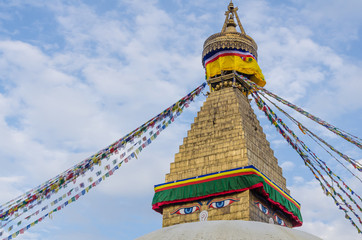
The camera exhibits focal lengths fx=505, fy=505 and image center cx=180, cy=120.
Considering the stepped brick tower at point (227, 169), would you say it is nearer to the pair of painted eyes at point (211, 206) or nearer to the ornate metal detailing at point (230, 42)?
the pair of painted eyes at point (211, 206)

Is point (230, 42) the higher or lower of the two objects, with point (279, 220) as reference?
higher

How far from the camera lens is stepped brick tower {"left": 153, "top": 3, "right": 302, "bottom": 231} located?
15.3m

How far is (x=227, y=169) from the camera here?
15859mm

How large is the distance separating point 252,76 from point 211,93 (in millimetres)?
1857

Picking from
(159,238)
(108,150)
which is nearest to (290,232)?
(159,238)

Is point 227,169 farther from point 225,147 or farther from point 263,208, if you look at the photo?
point 263,208

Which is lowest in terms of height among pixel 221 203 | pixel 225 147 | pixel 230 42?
pixel 221 203

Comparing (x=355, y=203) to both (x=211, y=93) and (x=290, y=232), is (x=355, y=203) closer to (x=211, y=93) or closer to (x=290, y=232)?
(x=290, y=232)

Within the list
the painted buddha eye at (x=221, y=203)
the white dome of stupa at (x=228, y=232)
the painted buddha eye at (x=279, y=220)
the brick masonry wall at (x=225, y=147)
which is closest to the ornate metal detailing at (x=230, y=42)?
the brick masonry wall at (x=225, y=147)

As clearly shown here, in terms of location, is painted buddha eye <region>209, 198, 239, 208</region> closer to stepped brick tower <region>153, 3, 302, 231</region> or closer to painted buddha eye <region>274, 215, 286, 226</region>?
stepped brick tower <region>153, 3, 302, 231</region>

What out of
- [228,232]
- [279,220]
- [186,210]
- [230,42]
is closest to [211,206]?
[186,210]

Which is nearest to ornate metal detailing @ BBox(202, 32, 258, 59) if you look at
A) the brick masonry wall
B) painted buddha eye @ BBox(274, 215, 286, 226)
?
the brick masonry wall

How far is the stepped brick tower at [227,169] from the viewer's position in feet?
50.3

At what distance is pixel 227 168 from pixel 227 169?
5 centimetres
